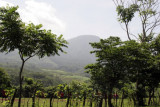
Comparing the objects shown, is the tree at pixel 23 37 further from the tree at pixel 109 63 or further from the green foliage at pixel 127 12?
the green foliage at pixel 127 12

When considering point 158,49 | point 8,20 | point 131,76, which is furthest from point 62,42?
point 158,49

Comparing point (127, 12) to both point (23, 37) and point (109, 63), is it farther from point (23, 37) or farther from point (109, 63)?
point (23, 37)

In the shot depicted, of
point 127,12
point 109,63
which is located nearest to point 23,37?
point 109,63

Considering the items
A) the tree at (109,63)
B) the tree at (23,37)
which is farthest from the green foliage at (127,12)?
the tree at (23,37)

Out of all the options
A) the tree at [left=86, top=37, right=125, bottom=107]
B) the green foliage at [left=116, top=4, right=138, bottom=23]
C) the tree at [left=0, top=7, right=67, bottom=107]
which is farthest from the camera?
the green foliage at [left=116, top=4, right=138, bottom=23]

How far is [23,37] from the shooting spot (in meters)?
10.9

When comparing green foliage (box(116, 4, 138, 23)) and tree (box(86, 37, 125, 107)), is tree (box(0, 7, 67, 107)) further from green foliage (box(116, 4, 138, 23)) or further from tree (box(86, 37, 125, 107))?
green foliage (box(116, 4, 138, 23))

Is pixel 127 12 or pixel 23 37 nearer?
pixel 23 37

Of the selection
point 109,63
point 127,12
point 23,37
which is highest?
point 127,12

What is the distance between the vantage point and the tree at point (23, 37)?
9906 mm

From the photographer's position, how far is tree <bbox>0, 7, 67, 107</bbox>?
9.91m

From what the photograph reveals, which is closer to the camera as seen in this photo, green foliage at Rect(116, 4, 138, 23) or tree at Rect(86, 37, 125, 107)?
tree at Rect(86, 37, 125, 107)

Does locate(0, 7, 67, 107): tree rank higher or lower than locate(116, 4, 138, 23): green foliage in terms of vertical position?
lower

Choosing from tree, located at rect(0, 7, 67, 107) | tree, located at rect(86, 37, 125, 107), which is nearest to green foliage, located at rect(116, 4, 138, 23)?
tree, located at rect(86, 37, 125, 107)
